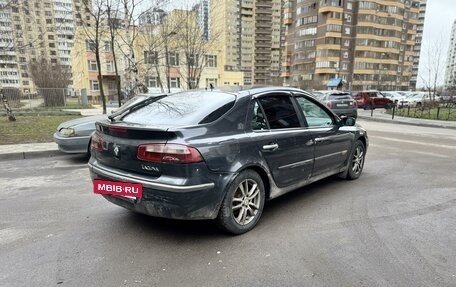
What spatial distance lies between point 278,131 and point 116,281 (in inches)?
92.9

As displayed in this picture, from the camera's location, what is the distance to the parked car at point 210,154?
299 cm

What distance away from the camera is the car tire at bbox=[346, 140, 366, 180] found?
212 inches

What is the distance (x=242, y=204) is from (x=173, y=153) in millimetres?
1040

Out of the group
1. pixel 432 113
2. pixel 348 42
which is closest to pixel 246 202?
pixel 432 113

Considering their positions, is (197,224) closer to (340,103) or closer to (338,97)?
(340,103)

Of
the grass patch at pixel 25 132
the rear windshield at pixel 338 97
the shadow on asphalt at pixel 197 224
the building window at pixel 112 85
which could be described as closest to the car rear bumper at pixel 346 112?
the rear windshield at pixel 338 97

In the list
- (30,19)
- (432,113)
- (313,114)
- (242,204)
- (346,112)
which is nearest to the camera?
(242,204)

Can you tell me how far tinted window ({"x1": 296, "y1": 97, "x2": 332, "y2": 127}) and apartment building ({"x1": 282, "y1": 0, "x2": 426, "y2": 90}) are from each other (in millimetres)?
70504

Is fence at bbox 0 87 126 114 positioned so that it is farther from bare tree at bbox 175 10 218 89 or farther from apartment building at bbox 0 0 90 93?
bare tree at bbox 175 10 218 89

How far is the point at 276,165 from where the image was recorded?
12.3ft

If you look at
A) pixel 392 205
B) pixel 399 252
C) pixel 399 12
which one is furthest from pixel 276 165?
pixel 399 12

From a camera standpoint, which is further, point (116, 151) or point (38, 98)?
point (38, 98)

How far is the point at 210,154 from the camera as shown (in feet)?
10.0

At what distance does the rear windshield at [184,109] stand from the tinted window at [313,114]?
1.27 m
